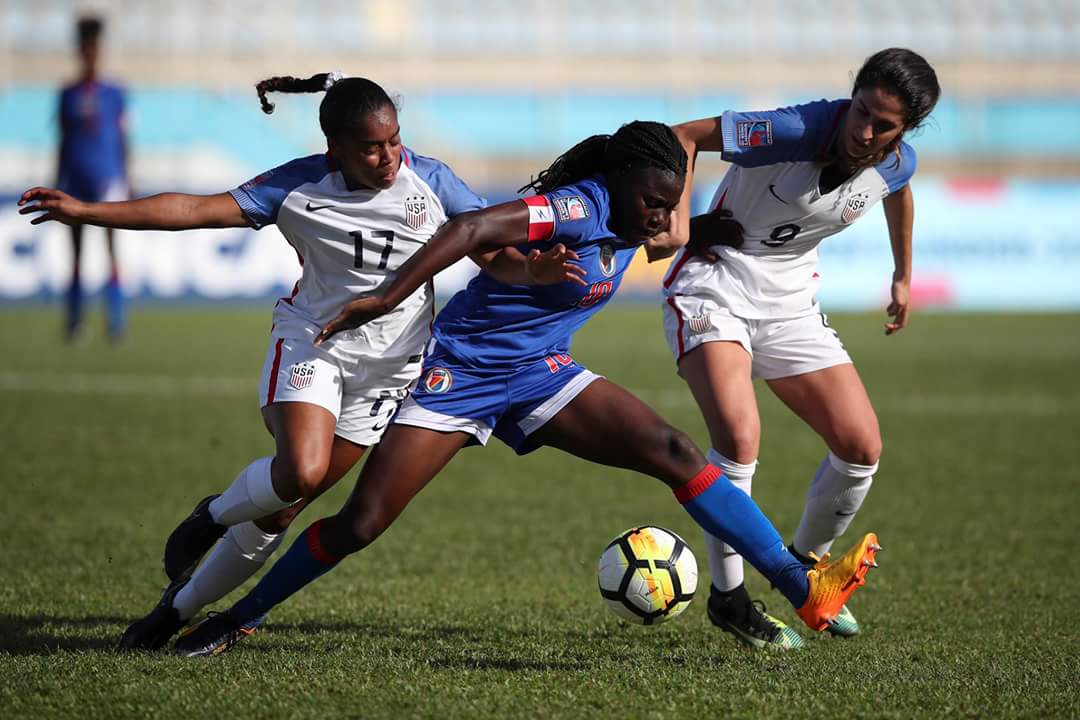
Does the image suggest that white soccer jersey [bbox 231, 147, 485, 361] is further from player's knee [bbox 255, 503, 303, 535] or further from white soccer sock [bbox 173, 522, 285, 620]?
white soccer sock [bbox 173, 522, 285, 620]

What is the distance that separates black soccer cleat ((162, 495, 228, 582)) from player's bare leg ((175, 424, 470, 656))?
0.24 m

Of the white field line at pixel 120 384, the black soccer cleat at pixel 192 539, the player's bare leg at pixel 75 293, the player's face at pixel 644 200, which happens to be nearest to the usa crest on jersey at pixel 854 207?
the player's face at pixel 644 200

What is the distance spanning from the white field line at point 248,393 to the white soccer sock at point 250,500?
7.31 meters

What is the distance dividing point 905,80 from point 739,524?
1731 mm

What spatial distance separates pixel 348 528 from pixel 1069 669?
2.51 meters

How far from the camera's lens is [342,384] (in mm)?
4930

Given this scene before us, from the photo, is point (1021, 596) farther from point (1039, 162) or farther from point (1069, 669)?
point (1039, 162)

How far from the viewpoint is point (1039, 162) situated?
29469mm

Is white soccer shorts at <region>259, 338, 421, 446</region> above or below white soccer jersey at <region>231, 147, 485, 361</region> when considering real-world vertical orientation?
below

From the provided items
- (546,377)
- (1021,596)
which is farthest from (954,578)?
(546,377)

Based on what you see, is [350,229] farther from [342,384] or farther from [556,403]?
[556,403]

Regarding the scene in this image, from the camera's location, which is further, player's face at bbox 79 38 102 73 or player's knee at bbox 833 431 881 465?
player's face at bbox 79 38 102 73

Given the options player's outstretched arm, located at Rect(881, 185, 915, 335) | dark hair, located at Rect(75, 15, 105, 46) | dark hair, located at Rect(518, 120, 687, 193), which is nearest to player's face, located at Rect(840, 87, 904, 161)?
player's outstretched arm, located at Rect(881, 185, 915, 335)

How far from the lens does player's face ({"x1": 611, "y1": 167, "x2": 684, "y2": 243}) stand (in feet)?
15.4
